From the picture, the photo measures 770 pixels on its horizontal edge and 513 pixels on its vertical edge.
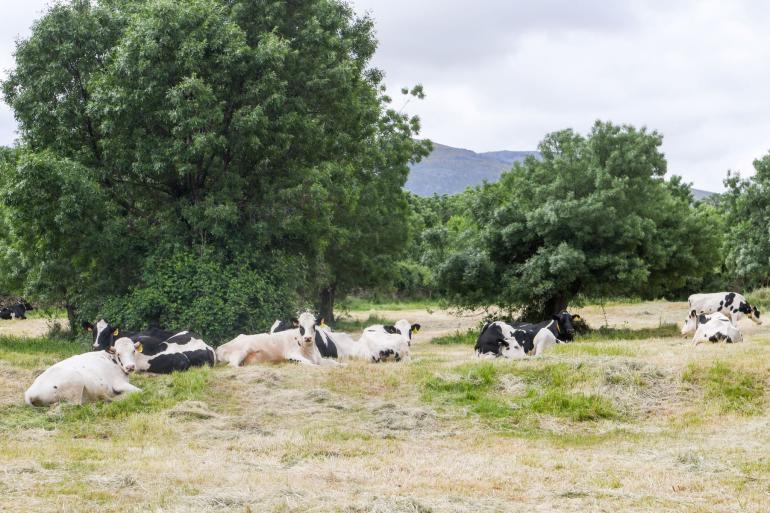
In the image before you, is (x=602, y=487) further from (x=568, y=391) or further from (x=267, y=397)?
(x=267, y=397)

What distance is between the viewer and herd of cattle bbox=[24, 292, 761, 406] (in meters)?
12.9

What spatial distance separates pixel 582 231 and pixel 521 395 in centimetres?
1282

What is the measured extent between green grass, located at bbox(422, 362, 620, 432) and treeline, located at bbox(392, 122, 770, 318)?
10.5 metres

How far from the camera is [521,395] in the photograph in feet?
43.3

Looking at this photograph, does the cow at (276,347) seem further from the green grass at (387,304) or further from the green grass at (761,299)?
the green grass at (387,304)

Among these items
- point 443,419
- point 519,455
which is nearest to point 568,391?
point 443,419

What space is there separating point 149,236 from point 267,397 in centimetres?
960

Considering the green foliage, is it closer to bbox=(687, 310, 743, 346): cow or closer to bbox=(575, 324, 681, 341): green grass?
bbox=(575, 324, 681, 341): green grass

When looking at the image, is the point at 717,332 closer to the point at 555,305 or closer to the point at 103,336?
the point at 555,305

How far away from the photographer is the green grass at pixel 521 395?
12.4m

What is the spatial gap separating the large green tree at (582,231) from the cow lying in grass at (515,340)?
4766mm

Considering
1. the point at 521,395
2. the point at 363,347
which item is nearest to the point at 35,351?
the point at 363,347

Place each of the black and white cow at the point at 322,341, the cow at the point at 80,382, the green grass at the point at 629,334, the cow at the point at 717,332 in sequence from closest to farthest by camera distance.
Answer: the cow at the point at 80,382 → the black and white cow at the point at 322,341 → the cow at the point at 717,332 → the green grass at the point at 629,334

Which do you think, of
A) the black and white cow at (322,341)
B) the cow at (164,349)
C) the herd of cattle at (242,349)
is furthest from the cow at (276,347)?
the cow at (164,349)
